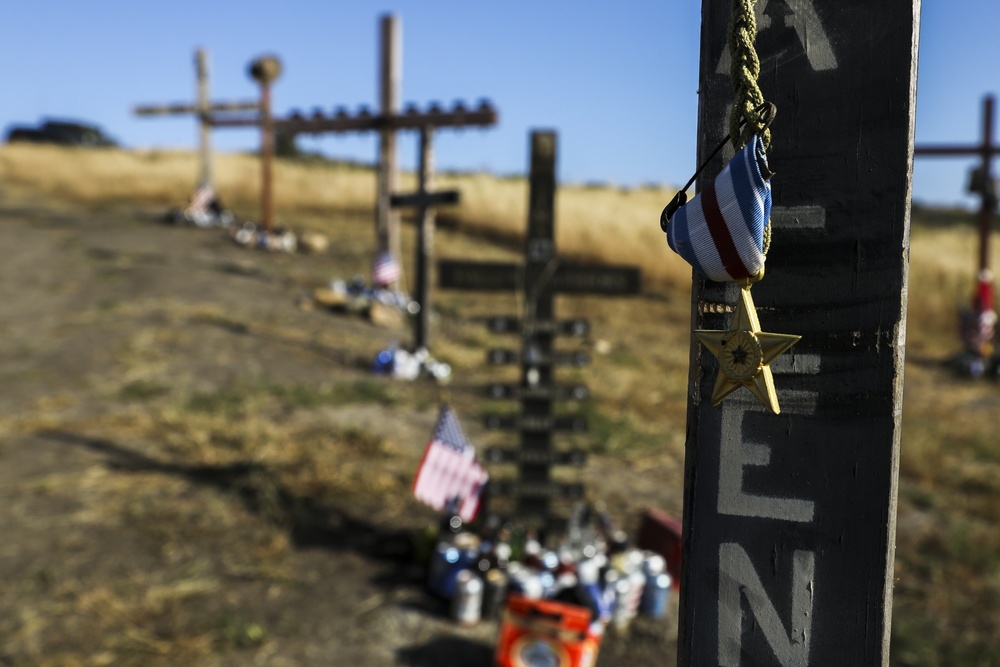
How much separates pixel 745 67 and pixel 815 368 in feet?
1.28

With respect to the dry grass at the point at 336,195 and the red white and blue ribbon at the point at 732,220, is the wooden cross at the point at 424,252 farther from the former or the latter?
the red white and blue ribbon at the point at 732,220

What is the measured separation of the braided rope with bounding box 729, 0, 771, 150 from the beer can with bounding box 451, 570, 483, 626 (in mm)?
3592

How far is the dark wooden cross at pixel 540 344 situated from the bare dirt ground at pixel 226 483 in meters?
Result: 0.73

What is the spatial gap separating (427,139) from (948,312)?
9.17m

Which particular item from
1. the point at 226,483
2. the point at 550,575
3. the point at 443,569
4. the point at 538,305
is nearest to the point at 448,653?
the point at 443,569

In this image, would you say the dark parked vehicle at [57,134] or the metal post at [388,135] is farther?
the dark parked vehicle at [57,134]

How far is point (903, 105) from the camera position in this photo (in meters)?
1.08

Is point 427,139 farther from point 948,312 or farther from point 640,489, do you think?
point 948,312

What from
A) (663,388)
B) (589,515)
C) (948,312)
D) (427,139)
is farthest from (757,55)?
(948,312)

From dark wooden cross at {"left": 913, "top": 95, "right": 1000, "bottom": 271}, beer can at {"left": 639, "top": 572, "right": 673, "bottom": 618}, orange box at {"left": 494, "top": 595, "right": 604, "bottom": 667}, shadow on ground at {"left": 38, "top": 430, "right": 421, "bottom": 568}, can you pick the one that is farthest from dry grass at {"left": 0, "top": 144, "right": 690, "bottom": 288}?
orange box at {"left": 494, "top": 595, "right": 604, "bottom": 667}

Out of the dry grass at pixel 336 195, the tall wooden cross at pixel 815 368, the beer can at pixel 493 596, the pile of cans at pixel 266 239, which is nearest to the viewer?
the tall wooden cross at pixel 815 368

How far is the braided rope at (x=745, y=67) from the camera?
103 centimetres

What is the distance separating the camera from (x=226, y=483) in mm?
5770

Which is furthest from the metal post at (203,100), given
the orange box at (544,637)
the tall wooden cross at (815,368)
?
the tall wooden cross at (815,368)
